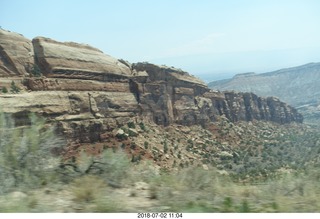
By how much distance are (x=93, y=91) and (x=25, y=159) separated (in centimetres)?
3956

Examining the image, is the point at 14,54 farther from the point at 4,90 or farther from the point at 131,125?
the point at 131,125

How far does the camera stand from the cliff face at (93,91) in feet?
136

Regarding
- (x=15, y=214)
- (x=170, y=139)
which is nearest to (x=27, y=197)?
(x=15, y=214)

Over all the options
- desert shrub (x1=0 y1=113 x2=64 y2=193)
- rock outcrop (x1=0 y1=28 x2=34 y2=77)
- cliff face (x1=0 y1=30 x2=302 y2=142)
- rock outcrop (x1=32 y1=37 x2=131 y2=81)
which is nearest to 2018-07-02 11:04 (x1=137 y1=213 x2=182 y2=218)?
desert shrub (x1=0 y1=113 x2=64 y2=193)

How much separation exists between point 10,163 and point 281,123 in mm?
106824

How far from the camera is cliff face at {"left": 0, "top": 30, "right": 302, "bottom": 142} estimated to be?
41.5 meters

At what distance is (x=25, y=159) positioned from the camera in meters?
8.62

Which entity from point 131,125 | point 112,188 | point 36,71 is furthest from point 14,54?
point 112,188

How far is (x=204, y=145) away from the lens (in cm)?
5469

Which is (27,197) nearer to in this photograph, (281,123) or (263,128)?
(263,128)

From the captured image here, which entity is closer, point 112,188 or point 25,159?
point 112,188

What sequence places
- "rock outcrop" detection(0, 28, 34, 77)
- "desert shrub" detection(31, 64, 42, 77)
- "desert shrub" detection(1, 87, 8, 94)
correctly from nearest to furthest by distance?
"desert shrub" detection(1, 87, 8, 94) → "rock outcrop" detection(0, 28, 34, 77) → "desert shrub" detection(31, 64, 42, 77)

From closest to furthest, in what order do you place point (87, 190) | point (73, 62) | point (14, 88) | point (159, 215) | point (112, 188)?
point (159, 215) → point (87, 190) → point (112, 188) → point (14, 88) → point (73, 62)

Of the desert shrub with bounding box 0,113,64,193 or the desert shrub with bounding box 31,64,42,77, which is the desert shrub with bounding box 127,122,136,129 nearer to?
the desert shrub with bounding box 31,64,42,77
